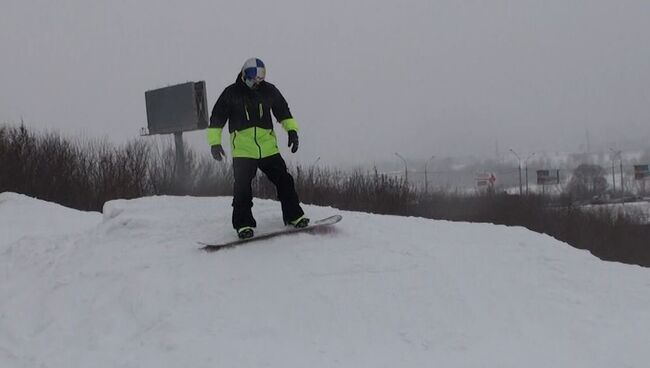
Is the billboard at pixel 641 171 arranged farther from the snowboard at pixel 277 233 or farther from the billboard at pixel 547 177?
the snowboard at pixel 277 233

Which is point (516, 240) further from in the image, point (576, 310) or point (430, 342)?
point (430, 342)

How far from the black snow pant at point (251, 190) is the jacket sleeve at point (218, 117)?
36cm

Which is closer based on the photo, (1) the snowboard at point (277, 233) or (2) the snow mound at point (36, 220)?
(1) the snowboard at point (277, 233)

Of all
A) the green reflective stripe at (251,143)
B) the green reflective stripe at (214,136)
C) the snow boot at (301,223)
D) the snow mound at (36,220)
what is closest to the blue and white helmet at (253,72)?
the green reflective stripe at (251,143)

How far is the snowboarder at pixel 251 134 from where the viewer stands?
6531 millimetres

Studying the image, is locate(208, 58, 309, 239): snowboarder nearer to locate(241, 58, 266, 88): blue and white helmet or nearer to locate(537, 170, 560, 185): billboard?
locate(241, 58, 266, 88): blue and white helmet

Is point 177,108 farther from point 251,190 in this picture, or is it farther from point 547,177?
point 547,177

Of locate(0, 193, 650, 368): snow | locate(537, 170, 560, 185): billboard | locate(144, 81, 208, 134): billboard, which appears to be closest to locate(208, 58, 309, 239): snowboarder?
locate(0, 193, 650, 368): snow

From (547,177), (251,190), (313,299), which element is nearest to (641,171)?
(547,177)

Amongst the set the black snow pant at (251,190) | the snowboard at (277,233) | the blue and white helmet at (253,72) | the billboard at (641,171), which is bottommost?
the billboard at (641,171)

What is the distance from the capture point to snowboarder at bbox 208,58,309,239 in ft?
21.4

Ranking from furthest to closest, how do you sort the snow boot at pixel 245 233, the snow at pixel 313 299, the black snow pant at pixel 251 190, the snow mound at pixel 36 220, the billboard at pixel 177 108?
1. the billboard at pixel 177 108
2. the snow mound at pixel 36 220
3. the black snow pant at pixel 251 190
4. the snow boot at pixel 245 233
5. the snow at pixel 313 299

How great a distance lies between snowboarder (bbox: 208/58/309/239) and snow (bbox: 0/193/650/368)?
1.50ft

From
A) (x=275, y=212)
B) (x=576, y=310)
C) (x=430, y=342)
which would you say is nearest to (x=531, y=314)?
(x=576, y=310)
